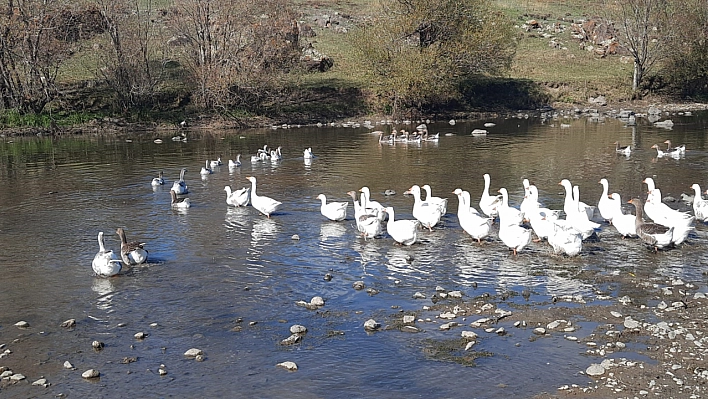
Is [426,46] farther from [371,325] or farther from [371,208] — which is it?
[371,325]

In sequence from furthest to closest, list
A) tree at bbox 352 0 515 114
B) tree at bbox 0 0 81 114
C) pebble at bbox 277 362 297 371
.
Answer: tree at bbox 352 0 515 114 → tree at bbox 0 0 81 114 → pebble at bbox 277 362 297 371

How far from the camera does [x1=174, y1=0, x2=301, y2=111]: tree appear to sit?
46.6 m

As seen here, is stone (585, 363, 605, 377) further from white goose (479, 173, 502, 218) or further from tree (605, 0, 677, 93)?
tree (605, 0, 677, 93)

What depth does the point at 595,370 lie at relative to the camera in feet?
31.5

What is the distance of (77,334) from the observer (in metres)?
11.5

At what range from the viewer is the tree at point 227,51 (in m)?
46.6

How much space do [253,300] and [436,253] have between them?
176 inches

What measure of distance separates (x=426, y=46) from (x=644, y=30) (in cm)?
1809

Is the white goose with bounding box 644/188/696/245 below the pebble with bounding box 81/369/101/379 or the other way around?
the other way around

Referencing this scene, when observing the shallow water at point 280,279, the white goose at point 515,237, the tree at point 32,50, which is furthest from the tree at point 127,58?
the white goose at point 515,237

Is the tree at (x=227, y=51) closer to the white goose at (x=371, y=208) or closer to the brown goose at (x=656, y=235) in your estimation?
the white goose at (x=371, y=208)

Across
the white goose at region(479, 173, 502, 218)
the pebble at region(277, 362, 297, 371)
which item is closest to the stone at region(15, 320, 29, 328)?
the pebble at region(277, 362, 297, 371)

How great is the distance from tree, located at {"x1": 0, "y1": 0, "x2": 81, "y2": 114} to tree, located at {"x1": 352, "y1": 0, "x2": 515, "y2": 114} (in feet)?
61.9

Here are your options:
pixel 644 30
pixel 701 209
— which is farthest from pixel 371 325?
pixel 644 30
